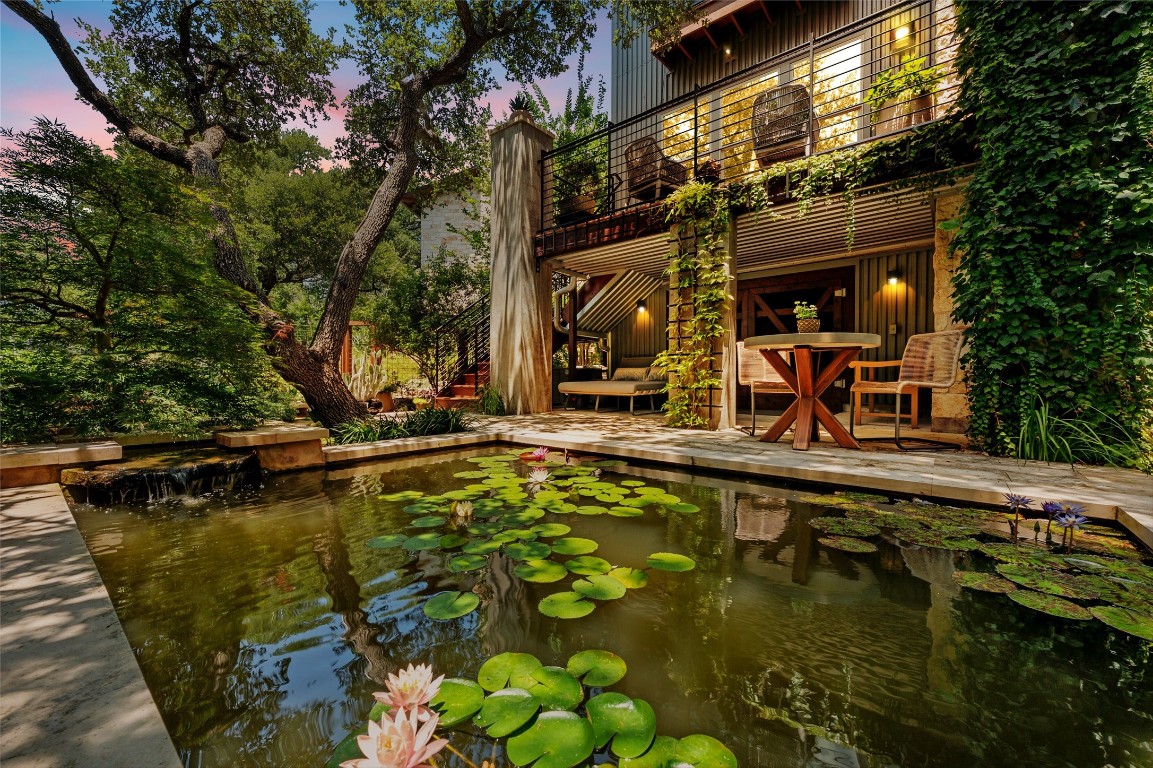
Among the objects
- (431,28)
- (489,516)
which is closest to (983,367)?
(489,516)

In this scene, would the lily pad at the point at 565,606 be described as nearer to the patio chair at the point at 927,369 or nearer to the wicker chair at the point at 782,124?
the patio chair at the point at 927,369

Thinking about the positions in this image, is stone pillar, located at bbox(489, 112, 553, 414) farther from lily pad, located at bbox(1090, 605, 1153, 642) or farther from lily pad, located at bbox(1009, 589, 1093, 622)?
lily pad, located at bbox(1090, 605, 1153, 642)

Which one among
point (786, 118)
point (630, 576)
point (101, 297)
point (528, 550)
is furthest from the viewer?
point (786, 118)

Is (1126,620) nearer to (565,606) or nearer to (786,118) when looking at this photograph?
(565,606)

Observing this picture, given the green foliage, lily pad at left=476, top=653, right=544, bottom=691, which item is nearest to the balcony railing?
the green foliage

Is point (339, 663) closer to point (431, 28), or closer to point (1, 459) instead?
point (1, 459)

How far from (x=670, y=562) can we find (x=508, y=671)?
2.94 ft

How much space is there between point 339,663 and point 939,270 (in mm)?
5842

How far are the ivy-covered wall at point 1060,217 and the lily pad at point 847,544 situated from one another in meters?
2.61

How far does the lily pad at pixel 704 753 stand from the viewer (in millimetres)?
802

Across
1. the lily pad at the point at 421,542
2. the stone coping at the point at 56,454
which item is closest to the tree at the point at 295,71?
the stone coping at the point at 56,454

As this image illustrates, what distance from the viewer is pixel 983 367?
3551 mm

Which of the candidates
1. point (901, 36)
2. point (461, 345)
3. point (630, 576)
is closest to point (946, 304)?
point (901, 36)

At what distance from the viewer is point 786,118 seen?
5363 mm
